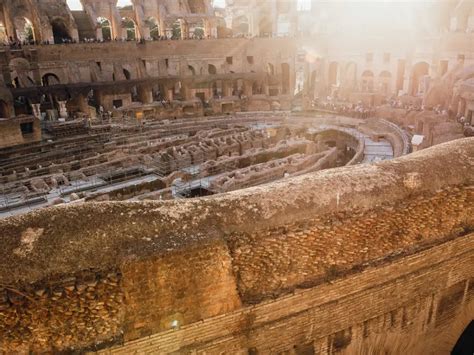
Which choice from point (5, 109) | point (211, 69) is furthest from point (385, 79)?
point (5, 109)

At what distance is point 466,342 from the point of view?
25.6 ft

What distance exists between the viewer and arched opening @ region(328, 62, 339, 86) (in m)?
37.3

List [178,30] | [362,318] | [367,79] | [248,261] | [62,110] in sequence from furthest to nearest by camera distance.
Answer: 1. [178,30]
2. [367,79]
3. [62,110]
4. [362,318]
5. [248,261]

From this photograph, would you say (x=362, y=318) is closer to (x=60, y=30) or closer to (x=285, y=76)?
(x=60, y=30)

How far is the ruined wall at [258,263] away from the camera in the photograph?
4.41 meters

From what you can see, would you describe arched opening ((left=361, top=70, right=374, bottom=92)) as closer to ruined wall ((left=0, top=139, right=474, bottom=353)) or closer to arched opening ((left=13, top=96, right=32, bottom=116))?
arched opening ((left=13, top=96, right=32, bottom=116))

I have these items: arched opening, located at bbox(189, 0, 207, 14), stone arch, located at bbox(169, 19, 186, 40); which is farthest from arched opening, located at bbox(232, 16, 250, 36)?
arched opening, located at bbox(189, 0, 207, 14)

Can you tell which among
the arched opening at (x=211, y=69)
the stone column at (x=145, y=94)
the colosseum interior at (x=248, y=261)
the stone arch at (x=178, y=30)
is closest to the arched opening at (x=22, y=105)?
the stone column at (x=145, y=94)

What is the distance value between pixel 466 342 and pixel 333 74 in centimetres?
3265

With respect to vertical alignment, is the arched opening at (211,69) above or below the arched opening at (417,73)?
above

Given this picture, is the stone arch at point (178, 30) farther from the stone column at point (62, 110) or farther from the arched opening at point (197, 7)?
the stone column at point (62, 110)

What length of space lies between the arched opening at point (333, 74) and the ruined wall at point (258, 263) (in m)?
32.0

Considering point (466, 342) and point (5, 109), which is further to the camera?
point (5, 109)

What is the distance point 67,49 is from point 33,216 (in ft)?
85.3
